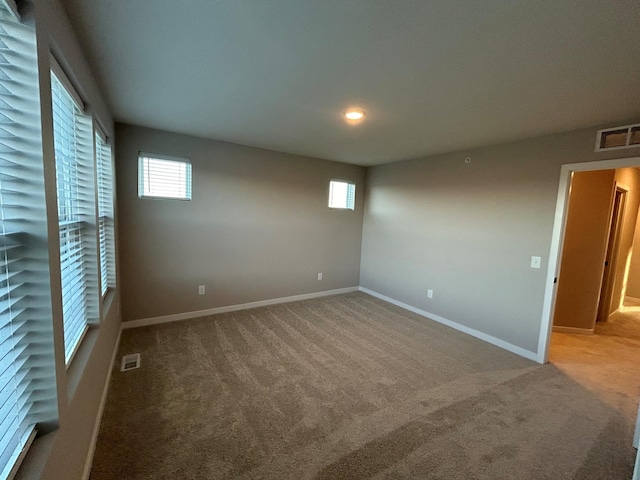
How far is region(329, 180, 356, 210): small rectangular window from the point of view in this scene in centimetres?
503

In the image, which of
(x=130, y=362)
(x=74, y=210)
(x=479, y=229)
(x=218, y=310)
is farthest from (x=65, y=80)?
(x=479, y=229)

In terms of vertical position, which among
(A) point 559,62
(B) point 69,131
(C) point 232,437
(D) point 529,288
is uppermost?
(A) point 559,62

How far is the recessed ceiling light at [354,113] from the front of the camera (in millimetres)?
2486

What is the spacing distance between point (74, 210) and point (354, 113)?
2.28 meters

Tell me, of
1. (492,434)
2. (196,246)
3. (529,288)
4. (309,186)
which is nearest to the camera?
(492,434)

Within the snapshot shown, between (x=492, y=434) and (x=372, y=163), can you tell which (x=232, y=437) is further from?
(x=372, y=163)

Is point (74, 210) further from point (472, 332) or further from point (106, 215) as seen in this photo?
point (472, 332)

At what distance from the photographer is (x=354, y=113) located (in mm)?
2559

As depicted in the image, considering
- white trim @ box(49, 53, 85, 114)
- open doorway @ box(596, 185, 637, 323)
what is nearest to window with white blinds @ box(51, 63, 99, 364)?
white trim @ box(49, 53, 85, 114)

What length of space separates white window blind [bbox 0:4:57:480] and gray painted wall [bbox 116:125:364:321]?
2.60m

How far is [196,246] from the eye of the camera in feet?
12.3

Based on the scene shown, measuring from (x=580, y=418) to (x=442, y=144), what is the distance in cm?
301

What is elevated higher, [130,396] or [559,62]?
[559,62]

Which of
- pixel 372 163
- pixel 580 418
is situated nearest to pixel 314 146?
pixel 372 163
